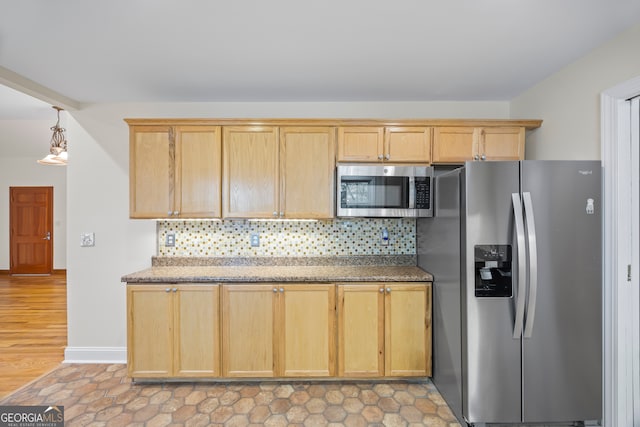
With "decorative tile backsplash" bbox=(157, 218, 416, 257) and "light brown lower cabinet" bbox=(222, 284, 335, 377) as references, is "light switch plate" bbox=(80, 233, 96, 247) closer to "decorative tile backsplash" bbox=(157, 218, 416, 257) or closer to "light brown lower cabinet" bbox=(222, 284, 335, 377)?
"decorative tile backsplash" bbox=(157, 218, 416, 257)

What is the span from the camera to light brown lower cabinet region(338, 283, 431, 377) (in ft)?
7.98

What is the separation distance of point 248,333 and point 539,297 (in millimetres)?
1999

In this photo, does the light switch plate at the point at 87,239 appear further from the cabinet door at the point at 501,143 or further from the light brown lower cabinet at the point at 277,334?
the cabinet door at the point at 501,143

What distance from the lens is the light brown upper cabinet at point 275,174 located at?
2.62m

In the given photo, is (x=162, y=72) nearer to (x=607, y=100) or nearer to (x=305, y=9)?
(x=305, y=9)

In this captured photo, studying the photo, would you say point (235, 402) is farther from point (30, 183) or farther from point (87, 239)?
point (30, 183)

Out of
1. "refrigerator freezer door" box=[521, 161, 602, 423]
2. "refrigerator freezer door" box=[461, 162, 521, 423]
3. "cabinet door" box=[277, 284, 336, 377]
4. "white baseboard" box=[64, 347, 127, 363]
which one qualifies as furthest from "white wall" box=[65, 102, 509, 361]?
"cabinet door" box=[277, 284, 336, 377]

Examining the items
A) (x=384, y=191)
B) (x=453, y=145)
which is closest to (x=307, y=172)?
(x=384, y=191)

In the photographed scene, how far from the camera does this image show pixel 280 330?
7.99ft

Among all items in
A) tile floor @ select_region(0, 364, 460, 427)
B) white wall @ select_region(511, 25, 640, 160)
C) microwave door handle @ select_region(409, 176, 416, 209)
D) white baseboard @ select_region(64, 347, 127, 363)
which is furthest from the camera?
white baseboard @ select_region(64, 347, 127, 363)

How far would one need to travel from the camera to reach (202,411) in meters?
2.17

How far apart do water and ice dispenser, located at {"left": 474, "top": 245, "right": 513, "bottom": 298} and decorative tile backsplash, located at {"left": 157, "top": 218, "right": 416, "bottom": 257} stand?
999mm

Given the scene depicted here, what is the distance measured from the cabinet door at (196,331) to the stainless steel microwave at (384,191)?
1239 millimetres

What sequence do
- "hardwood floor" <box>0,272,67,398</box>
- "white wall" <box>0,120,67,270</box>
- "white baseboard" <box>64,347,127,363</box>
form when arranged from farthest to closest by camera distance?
1. "white wall" <box>0,120,67,270</box>
2. "white baseboard" <box>64,347,127,363</box>
3. "hardwood floor" <box>0,272,67,398</box>
